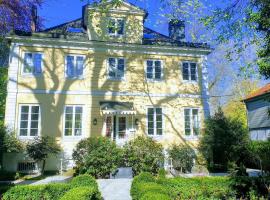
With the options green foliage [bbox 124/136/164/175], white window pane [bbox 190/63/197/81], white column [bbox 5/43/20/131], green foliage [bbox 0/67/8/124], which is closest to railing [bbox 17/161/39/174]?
white column [bbox 5/43/20/131]

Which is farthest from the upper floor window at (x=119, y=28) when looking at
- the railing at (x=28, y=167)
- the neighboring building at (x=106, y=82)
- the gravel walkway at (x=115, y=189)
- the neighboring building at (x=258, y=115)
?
the neighboring building at (x=258, y=115)

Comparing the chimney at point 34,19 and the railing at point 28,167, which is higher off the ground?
the chimney at point 34,19

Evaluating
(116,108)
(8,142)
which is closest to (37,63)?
(8,142)

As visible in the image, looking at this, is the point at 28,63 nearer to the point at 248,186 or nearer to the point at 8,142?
the point at 8,142

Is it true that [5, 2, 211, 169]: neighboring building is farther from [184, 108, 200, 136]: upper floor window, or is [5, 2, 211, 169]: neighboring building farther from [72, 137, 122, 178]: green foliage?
[72, 137, 122, 178]: green foliage

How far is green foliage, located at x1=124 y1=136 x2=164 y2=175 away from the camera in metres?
15.1

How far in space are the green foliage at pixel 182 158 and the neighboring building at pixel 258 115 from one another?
9.33 metres

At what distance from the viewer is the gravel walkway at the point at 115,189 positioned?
10.1m

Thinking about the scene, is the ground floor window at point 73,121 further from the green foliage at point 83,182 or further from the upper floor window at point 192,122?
the green foliage at point 83,182

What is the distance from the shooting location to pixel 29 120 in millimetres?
16922

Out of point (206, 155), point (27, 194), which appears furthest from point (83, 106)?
point (27, 194)

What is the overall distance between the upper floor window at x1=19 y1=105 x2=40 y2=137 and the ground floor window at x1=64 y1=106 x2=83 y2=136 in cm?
174

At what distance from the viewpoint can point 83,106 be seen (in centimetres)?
1784

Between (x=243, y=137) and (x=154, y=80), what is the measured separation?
6832mm
